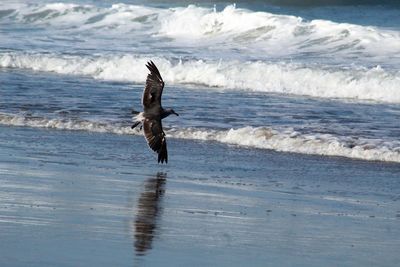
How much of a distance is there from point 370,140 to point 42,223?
578cm

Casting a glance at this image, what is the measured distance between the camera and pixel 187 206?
873cm

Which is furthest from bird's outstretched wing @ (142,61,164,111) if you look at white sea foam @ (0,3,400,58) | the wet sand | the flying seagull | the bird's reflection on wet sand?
white sea foam @ (0,3,400,58)

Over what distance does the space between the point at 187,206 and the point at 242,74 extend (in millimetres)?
12063

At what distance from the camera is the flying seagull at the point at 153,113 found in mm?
10648

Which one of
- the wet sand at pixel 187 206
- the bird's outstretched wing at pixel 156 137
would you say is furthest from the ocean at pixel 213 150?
the bird's outstretched wing at pixel 156 137

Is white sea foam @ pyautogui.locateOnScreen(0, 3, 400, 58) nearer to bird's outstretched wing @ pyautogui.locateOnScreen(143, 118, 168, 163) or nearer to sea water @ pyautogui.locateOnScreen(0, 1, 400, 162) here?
sea water @ pyautogui.locateOnScreen(0, 1, 400, 162)

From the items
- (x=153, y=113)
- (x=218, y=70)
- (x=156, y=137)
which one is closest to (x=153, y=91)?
(x=153, y=113)

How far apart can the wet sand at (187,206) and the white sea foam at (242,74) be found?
22.2 feet

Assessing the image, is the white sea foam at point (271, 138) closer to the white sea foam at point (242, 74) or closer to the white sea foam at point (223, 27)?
the white sea foam at point (242, 74)

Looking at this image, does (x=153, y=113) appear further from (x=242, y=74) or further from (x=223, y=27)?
(x=223, y=27)

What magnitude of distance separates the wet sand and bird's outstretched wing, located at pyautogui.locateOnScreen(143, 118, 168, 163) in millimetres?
214

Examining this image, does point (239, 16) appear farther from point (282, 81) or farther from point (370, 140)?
point (370, 140)

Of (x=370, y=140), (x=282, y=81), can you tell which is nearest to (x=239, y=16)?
(x=282, y=81)

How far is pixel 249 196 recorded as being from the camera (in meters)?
9.36
